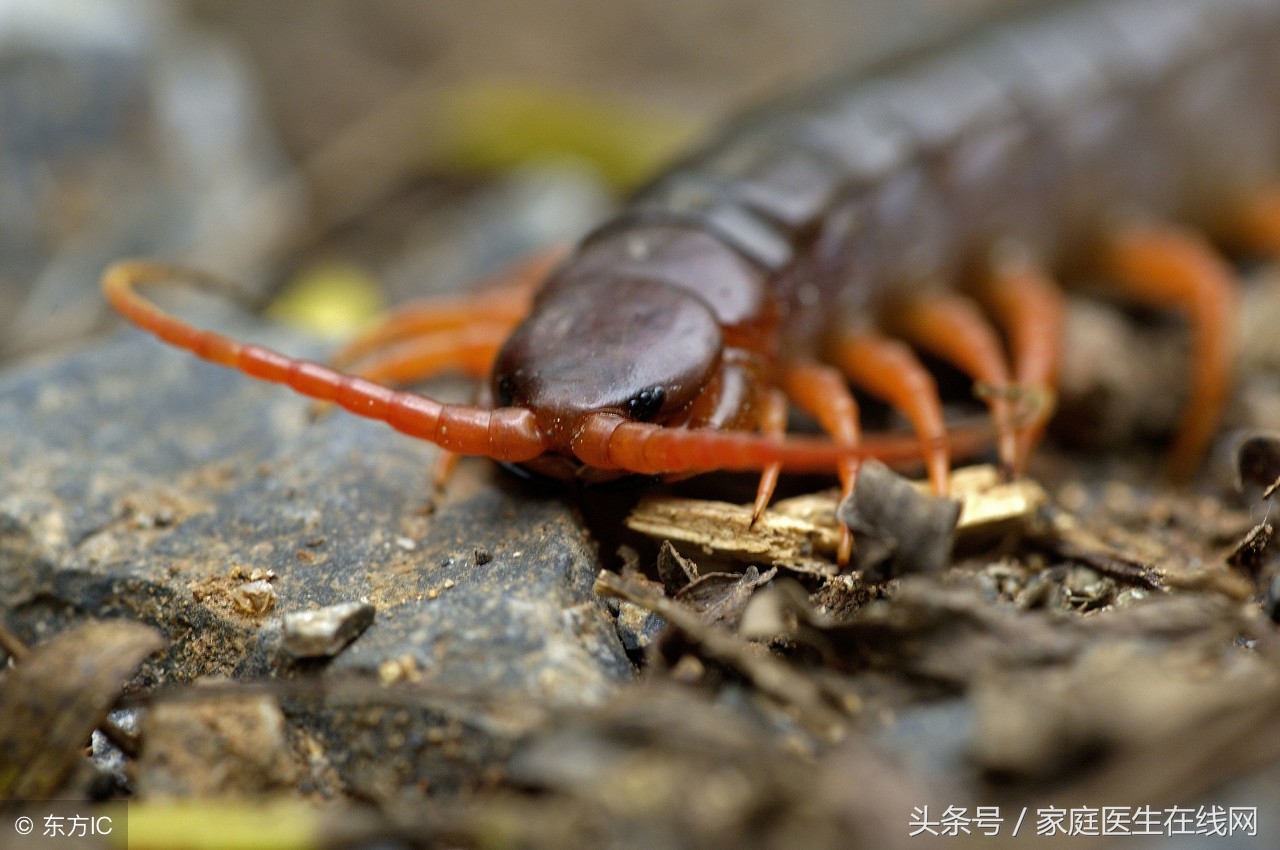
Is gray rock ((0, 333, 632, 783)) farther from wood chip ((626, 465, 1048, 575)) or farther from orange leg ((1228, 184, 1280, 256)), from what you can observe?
orange leg ((1228, 184, 1280, 256))

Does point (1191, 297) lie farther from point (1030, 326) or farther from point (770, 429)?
point (770, 429)

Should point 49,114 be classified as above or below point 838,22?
below

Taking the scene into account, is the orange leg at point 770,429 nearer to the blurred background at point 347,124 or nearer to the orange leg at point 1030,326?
the orange leg at point 1030,326

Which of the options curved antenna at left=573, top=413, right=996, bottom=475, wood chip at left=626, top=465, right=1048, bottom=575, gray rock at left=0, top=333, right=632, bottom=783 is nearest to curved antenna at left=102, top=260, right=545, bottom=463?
curved antenna at left=573, top=413, right=996, bottom=475

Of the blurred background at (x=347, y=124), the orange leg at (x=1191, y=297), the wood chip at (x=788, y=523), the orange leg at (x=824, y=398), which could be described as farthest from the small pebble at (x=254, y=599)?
the orange leg at (x=1191, y=297)

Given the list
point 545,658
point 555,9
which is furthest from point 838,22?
point 545,658

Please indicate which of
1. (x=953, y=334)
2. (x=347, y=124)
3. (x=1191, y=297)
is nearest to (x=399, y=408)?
(x=953, y=334)

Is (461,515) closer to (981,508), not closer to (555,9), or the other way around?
(981,508)
